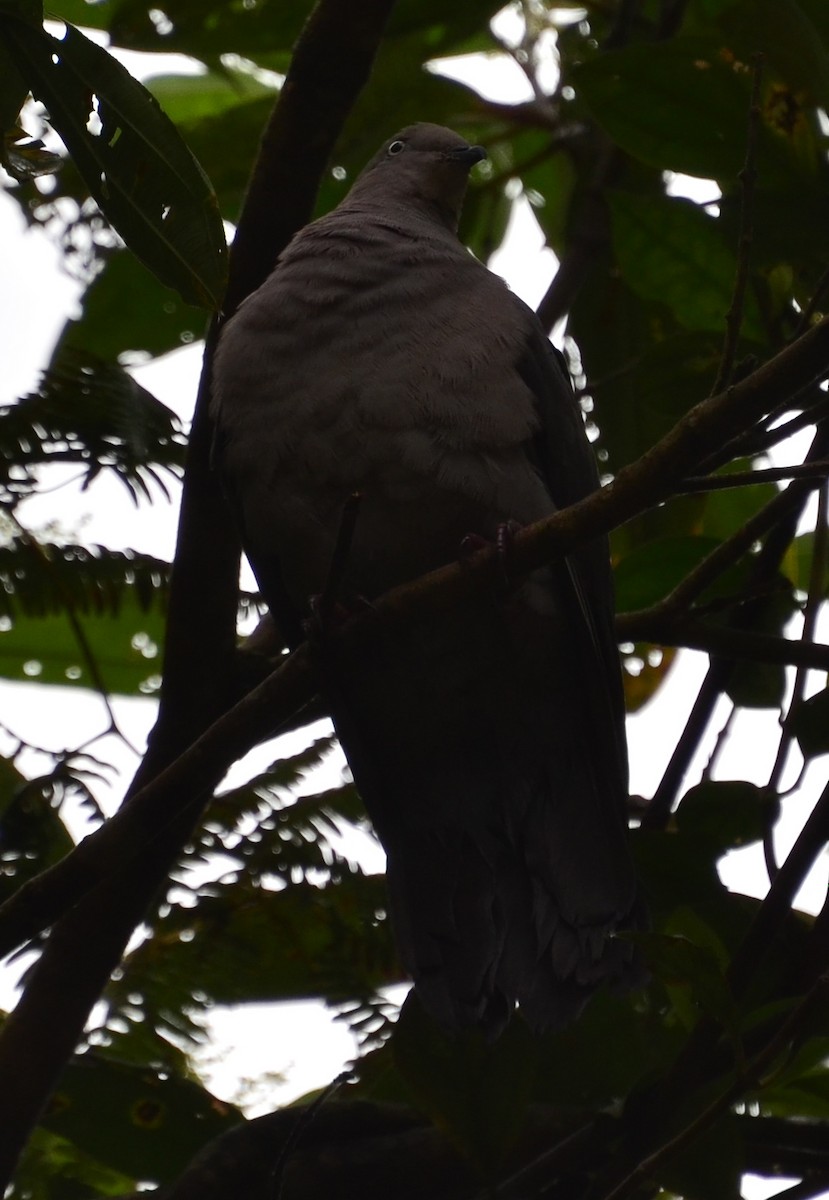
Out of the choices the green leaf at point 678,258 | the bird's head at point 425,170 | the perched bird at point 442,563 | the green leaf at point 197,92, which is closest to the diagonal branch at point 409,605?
the perched bird at point 442,563

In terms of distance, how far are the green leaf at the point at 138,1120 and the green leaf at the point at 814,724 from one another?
138cm

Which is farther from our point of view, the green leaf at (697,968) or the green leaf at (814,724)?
the green leaf at (814,724)

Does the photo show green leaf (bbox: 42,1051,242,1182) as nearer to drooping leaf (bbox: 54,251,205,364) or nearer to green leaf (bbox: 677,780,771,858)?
green leaf (bbox: 677,780,771,858)

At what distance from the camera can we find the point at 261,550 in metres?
3.49

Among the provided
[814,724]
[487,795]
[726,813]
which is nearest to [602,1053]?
[726,813]

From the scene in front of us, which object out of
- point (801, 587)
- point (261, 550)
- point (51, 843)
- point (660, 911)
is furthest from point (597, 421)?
point (51, 843)

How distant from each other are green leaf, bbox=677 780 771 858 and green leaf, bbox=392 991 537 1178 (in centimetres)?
54

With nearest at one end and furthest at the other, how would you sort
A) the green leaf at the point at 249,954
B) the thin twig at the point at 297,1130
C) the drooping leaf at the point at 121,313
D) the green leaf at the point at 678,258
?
1. the thin twig at the point at 297,1130
2. the green leaf at the point at 249,954
3. the green leaf at the point at 678,258
4. the drooping leaf at the point at 121,313

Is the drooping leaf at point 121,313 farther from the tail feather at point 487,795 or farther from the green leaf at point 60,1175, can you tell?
the green leaf at point 60,1175

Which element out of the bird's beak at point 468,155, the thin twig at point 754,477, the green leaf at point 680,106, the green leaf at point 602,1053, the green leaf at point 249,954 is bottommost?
the green leaf at point 602,1053

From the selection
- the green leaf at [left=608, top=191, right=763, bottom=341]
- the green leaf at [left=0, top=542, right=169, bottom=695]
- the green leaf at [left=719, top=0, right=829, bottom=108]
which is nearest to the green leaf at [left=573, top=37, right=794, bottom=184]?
the green leaf at [left=719, top=0, right=829, bottom=108]

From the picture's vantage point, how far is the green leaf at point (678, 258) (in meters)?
3.50

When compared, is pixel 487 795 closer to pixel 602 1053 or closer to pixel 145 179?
pixel 602 1053

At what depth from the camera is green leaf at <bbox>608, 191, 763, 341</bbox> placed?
3498 mm
